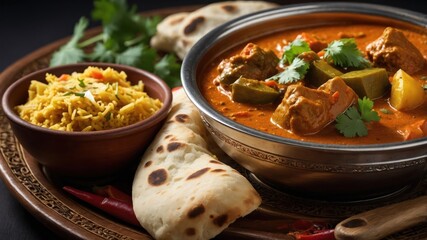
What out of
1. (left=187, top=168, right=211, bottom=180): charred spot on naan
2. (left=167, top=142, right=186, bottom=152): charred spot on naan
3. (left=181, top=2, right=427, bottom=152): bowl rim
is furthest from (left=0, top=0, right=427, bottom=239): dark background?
(left=187, top=168, right=211, bottom=180): charred spot on naan

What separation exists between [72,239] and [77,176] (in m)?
0.63

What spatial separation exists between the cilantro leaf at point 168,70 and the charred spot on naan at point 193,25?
35cm

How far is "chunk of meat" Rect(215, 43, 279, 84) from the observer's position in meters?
4.59

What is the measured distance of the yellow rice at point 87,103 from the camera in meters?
4.47

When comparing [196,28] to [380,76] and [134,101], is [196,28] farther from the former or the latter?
[380,76]

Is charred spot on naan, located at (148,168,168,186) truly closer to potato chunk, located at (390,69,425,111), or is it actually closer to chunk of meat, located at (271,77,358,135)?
chunk of meat, located at (271,77,358,135)

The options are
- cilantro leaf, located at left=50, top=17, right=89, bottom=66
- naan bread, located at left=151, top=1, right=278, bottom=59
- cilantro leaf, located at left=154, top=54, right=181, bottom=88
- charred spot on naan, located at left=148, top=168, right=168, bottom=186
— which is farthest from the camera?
naan bread, located at left=151, top=1, right=278, bottom=59

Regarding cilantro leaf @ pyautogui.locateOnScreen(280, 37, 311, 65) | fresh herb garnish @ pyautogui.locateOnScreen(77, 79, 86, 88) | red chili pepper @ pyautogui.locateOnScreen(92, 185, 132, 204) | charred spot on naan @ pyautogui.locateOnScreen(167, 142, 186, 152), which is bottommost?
red chili pepper @ pyautogui.locateOnScreen(92, 185, 132, 204)

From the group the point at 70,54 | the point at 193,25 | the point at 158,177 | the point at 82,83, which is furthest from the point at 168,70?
the point at 158,177

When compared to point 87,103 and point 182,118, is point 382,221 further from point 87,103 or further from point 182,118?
point 87,103

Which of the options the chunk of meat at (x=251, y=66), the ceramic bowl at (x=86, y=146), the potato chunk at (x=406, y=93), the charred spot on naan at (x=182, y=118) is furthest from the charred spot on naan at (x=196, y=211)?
the potato chunk at (x=406, y=93)

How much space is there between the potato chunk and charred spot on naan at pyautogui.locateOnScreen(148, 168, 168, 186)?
1.43 meters

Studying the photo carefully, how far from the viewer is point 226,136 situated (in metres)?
4.18

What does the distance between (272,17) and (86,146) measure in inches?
76.5
